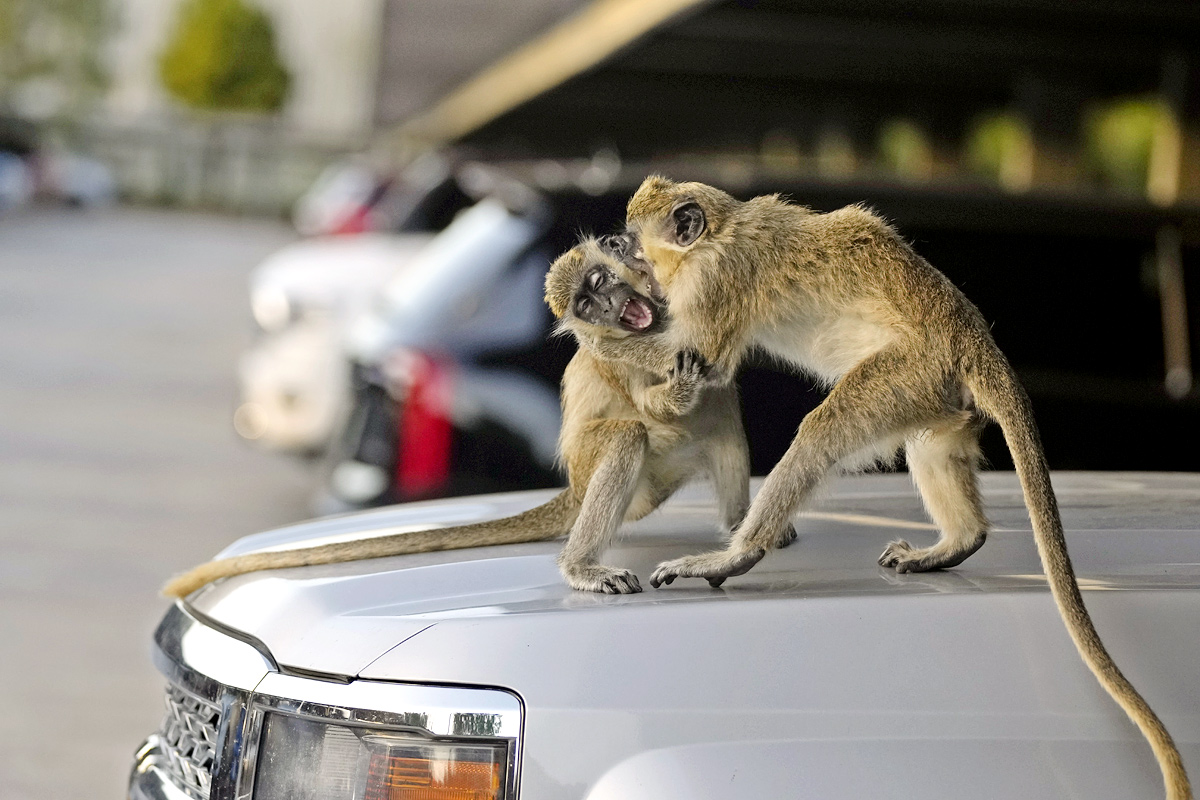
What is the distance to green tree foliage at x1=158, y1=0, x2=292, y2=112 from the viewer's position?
72.2 meters

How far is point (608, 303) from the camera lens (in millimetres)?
2764

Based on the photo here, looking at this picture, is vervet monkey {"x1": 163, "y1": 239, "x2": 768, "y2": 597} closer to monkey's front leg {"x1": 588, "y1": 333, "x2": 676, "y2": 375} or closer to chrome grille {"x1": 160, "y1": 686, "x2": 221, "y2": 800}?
monkey's front leg {"x1": 588, "y1": 333, "x2": 676, "y2": 375}

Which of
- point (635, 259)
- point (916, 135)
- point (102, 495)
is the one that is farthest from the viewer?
point (916, 135)

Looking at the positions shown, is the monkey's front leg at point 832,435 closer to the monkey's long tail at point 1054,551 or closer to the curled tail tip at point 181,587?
the monkey's long tail at point 1054,551

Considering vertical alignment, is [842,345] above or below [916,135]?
below

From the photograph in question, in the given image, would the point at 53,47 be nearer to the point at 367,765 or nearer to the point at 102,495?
the point at 102,495

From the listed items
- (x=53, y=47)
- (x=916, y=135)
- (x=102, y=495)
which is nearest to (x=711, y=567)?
(x=102, y=495)

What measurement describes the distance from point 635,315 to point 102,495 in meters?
8.58

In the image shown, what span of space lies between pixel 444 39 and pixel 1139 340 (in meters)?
18.9

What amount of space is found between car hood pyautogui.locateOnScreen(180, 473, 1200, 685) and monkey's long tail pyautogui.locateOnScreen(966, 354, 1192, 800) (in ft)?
0.22

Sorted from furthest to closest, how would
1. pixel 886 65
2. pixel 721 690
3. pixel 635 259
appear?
pixel 886 65 < pixel 635 259 < pixel 721 690

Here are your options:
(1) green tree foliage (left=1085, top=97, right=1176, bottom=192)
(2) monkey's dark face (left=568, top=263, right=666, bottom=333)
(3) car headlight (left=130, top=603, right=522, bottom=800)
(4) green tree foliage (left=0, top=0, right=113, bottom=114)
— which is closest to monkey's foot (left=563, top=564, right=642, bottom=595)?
(3) car headlight (left=130, top=603, right=522, bottom=800)

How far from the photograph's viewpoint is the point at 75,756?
555cm

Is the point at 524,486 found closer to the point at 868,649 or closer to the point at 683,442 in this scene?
the point at 683,442
